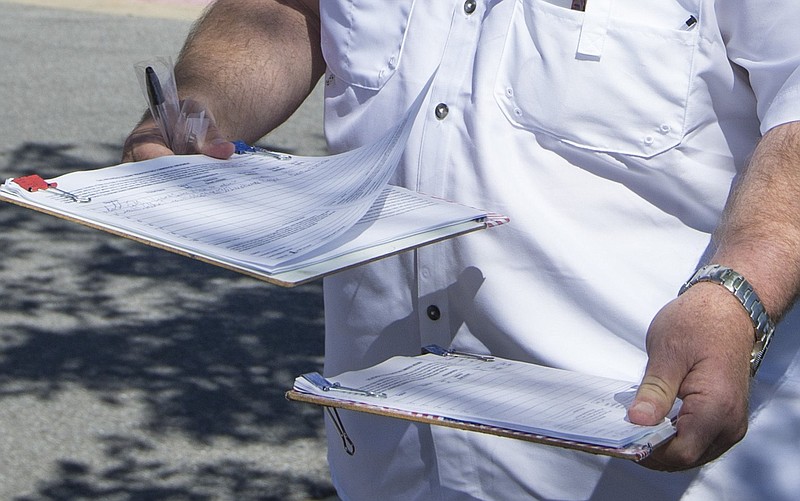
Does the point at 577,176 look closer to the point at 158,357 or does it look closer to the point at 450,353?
the point at 450,353

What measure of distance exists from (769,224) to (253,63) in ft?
3.22

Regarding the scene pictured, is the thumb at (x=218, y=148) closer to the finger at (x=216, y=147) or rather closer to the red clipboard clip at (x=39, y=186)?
the finger at (x=216, y=147)

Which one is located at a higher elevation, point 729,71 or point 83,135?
point 729,71

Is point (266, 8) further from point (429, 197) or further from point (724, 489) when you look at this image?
point (724, 489)

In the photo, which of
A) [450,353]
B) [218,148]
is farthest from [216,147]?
[450,353]

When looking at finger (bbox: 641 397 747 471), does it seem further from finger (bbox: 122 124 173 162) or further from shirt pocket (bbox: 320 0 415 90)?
A: finger (bbox: 122 124 173 162)

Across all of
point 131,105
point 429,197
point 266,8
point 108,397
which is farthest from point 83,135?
point 429,197

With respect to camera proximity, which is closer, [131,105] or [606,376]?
[606,376]

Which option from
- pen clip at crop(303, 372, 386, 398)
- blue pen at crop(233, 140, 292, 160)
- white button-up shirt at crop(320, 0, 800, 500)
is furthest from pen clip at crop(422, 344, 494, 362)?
blue pen at crop(233, 140, 292, 160)

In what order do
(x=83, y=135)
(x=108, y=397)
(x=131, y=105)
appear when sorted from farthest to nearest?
(x=131, y=105), (x=83, y=135), (x=108, y=397)

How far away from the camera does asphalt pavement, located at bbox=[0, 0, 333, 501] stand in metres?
3.96

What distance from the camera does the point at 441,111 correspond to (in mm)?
1715

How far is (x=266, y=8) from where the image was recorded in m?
2.13

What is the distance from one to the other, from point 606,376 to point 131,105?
677cm
